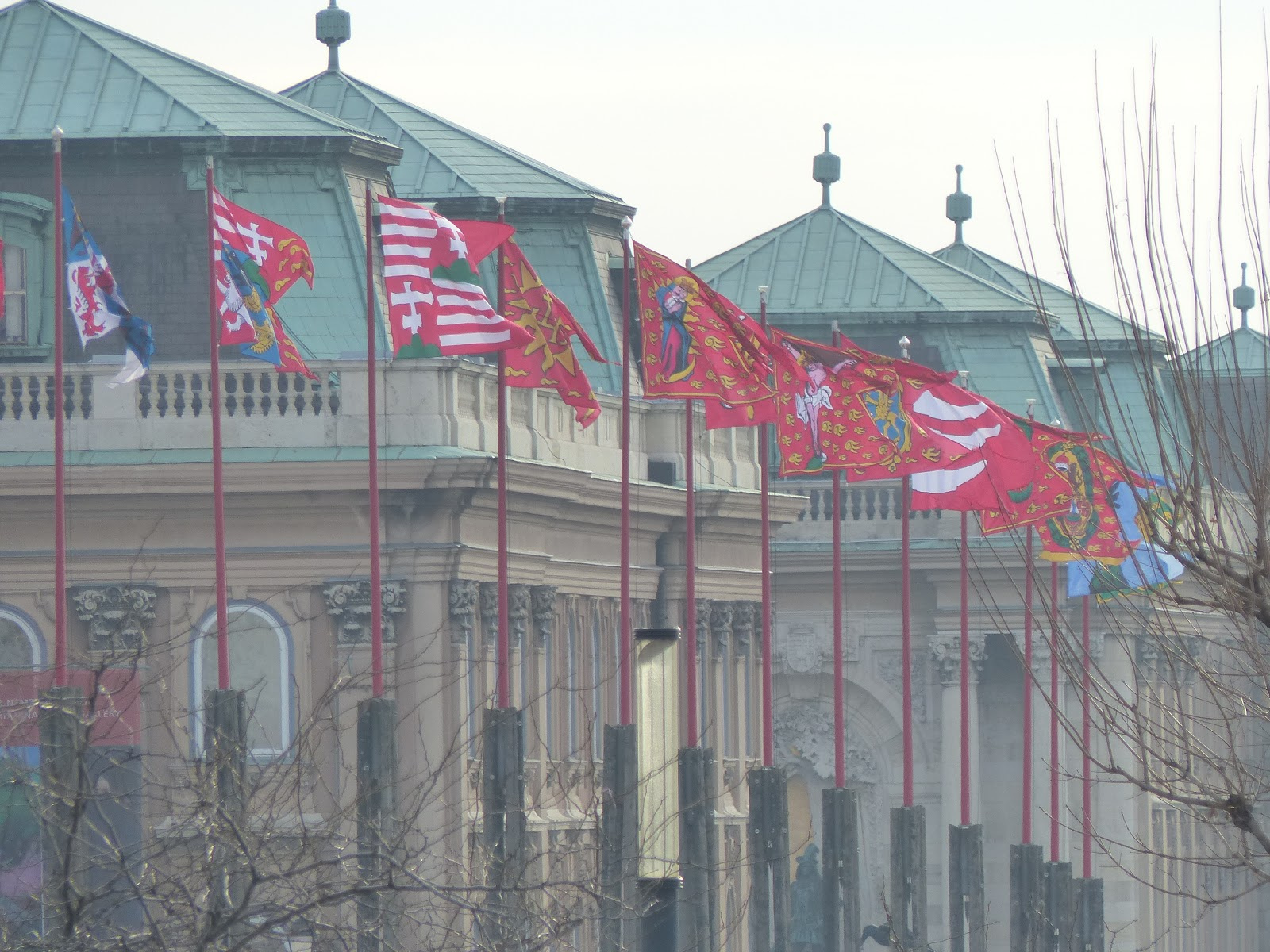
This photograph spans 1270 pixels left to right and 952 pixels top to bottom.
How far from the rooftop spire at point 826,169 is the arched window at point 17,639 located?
110ft

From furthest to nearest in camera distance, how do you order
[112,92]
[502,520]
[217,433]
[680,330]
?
[112,92]
[680,330]
[502,520]
[217,433]

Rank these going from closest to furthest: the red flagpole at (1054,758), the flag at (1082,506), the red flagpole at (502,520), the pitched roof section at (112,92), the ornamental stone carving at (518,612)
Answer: the red flagpole at (1054,758)
the red flagpole at (502,520)
the pitched roof section at (112,92)
the flag at (1082,506)
the ornamental stone carving at (518,612)

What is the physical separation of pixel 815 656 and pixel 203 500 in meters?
27.0

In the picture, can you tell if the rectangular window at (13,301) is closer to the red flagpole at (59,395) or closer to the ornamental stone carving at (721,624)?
the red flagpole at (59,395)

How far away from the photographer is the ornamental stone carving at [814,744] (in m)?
74.6

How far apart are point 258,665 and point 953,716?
2613 cm

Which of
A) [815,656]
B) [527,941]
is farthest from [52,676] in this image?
[815,656]

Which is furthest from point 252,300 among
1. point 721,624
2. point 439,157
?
point 721,624

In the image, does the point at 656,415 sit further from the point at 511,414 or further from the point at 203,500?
the point at 203,500

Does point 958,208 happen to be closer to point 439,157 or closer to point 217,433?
point 439,157

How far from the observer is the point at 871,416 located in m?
49.5

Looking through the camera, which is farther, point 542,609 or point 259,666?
point 542,609

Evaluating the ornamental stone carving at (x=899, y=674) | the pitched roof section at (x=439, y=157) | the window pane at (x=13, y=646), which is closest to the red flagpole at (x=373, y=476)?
the window pane at (x=13, y=646)

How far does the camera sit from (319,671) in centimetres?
4903
